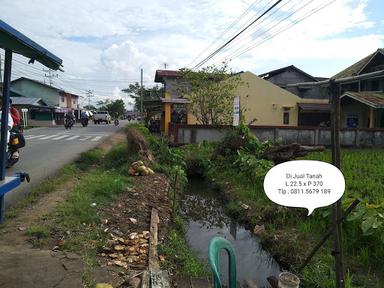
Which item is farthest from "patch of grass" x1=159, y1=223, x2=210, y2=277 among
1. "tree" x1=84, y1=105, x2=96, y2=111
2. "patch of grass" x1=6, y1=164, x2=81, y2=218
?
"tree" x1=84, y1=105, x2=96, y2=111

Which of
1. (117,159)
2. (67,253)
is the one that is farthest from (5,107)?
(117,159)

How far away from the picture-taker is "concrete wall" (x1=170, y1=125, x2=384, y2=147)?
18.0 m

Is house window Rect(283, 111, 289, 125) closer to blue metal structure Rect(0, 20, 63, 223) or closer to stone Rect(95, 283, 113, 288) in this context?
blue metal structure Rect(0, 20, 63, 223)

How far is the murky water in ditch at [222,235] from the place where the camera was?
6137 mm

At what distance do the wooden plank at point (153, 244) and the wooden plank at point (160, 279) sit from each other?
0.14 meters

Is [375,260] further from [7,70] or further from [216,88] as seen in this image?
[216,88]

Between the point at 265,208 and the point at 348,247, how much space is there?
248 centimetres

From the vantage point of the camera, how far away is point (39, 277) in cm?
412

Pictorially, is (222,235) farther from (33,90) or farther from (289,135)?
(33,90)

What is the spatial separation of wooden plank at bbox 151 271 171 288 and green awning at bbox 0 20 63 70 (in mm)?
3176

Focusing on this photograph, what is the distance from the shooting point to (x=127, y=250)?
204 inches

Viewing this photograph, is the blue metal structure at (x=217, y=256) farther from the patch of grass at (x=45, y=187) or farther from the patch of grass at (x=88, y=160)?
the patch of grass at (x=88, y=160)

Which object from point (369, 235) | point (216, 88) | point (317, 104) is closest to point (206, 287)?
point (369, 235)

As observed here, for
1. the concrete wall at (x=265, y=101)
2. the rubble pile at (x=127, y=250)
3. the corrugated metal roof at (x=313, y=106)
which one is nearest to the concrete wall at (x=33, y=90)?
the concrete wall at (x=265, y=101)
